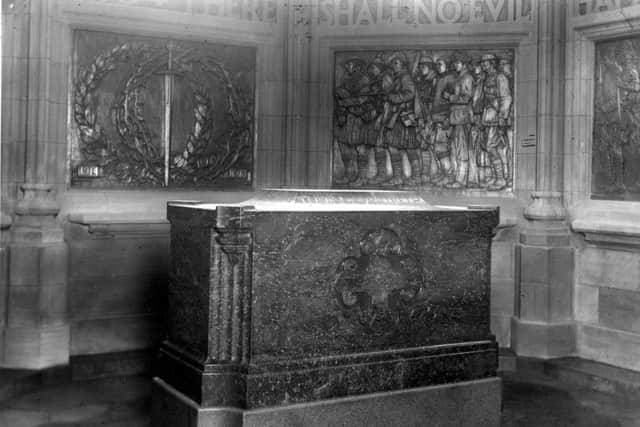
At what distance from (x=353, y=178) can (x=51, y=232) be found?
272cm

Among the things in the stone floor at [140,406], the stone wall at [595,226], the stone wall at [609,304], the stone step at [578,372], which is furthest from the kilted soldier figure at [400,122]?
the stone floor at [140,406]

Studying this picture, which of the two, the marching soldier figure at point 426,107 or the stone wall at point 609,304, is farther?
the marching soldier figure at point 426,107

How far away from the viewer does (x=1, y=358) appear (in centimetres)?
534

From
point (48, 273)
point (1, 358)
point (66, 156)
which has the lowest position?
point (1, 358)

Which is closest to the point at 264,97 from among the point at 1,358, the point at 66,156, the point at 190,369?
the point at 66,156

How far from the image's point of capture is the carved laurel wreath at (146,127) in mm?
5941

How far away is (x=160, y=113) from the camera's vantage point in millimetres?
6258

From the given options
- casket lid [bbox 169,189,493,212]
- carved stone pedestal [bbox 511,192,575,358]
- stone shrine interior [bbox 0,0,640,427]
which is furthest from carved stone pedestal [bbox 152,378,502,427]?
carved stone pedestal [bbox 511,192,575,358]

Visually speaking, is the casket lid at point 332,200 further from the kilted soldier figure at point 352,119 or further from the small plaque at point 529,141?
the kilted soldier figure at point 352,119

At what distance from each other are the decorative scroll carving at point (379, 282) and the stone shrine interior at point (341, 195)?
0.01 meters

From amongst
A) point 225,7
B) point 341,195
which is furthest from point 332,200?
point 225,7

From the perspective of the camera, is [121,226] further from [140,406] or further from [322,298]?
[322,298]

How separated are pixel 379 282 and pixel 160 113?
3139mm

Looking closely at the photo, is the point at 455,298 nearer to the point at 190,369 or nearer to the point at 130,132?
the point at 190,369
